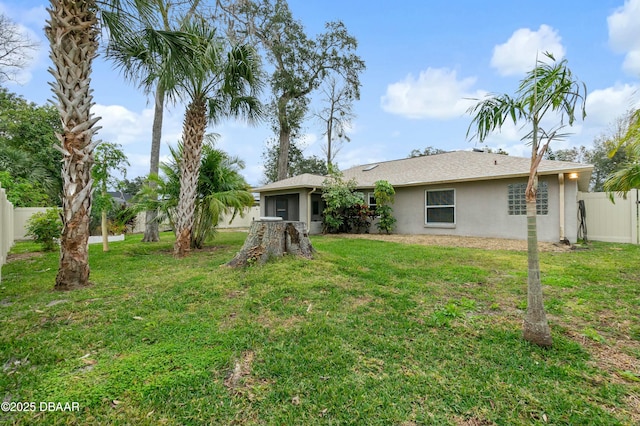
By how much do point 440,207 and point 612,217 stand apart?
5.22m

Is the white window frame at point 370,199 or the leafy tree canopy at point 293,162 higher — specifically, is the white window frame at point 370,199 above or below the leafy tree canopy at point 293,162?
below

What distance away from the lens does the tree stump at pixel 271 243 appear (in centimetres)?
543

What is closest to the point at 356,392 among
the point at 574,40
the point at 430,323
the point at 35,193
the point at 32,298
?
the point at 430,323

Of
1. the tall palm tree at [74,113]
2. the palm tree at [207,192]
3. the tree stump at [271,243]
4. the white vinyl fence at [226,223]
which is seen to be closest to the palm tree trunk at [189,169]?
the palm tree at [207,192]

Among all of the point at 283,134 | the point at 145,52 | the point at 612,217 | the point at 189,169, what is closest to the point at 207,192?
the point at 189,169

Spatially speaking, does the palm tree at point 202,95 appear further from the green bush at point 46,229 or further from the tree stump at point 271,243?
the green bush at point 46,229

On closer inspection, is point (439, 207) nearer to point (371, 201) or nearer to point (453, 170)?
point (453, 170)

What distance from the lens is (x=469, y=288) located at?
4367 mm

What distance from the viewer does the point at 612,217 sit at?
9695 millimetres

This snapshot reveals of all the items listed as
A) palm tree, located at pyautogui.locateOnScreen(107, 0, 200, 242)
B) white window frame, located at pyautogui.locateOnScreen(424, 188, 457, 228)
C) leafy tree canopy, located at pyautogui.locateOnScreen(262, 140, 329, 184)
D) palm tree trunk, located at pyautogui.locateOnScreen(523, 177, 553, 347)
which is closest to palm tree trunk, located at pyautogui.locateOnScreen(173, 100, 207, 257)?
palm tree, located at pyautogui.locateOnScreen(107, 0, 200, 242)

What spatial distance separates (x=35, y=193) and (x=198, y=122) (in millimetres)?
9758

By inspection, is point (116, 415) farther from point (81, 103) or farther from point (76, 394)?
point (81, 103)

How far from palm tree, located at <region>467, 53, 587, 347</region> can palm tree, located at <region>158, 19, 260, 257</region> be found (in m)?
5.98

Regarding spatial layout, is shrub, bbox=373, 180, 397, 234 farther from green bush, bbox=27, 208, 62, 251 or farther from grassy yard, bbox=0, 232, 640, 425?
green bush, bbox=27, 208, 62, 251
